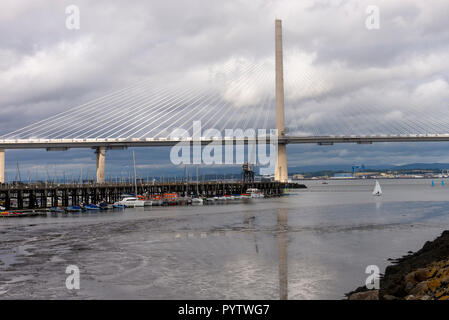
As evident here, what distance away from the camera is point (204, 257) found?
20.8 metres

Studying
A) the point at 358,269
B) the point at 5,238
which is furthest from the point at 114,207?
the point at 358,269

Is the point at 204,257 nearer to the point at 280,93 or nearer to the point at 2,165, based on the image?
the point at 2,165

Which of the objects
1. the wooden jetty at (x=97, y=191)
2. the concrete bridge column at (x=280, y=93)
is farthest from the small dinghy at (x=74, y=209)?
the concrete bridge column at (x=280, y=93)

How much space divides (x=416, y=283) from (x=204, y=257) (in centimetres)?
1035

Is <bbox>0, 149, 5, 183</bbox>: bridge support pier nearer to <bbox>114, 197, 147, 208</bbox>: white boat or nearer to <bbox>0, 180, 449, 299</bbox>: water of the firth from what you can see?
<bbox>114, 197, 147, 208</bbox>: white boat

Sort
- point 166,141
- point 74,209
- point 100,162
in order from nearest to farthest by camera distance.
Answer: point 74,209
point 100,162
point 166,141

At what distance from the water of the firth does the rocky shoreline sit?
48.5 inches

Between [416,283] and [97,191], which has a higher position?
[97,191]

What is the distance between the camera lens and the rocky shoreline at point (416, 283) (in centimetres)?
1093

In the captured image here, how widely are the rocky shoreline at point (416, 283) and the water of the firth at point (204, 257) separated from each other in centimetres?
123

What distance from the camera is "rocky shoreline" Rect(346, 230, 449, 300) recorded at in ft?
35.9

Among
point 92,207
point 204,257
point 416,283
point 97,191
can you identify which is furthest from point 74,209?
point 416,283

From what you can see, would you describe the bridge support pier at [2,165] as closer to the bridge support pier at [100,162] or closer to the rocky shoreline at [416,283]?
the bridge support pier at [100,162]

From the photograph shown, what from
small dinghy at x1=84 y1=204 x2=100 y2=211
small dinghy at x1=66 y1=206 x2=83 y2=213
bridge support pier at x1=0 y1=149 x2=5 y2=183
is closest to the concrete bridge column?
small dinghy at x1=84 y1=204 x2=100 y2=211
